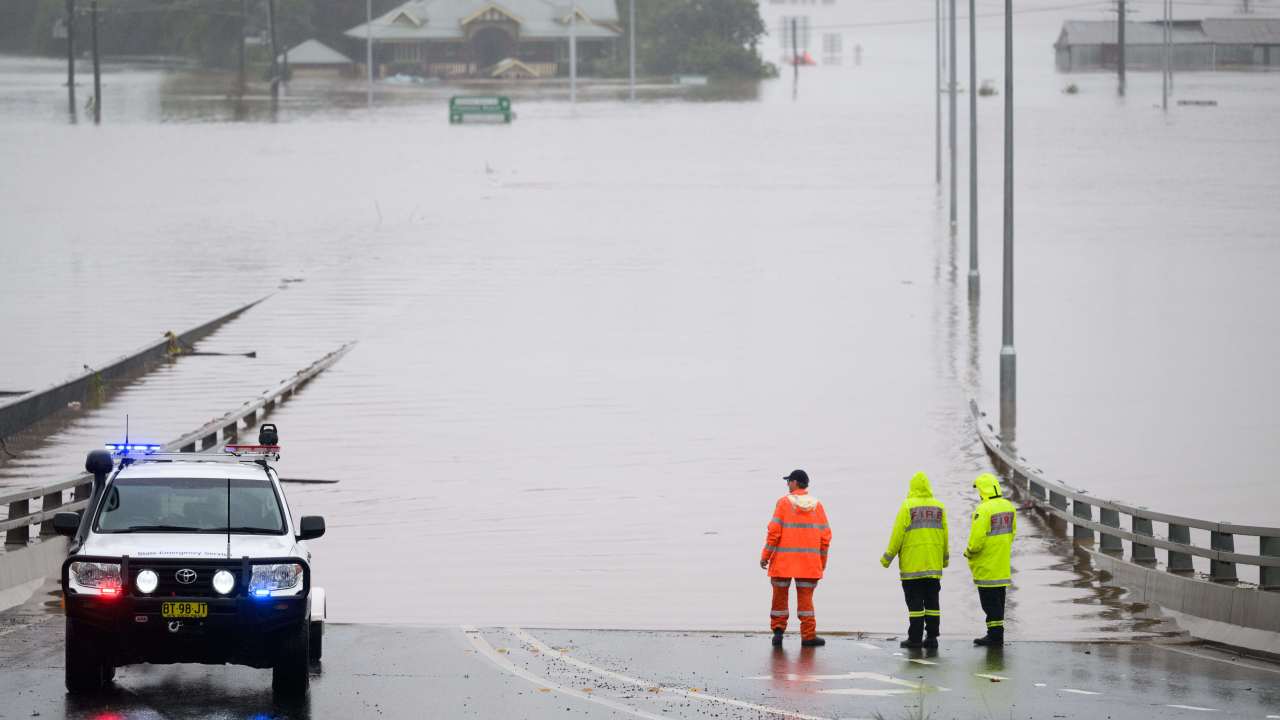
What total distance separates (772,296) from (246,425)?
31495mm

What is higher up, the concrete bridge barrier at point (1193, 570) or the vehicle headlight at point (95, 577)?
the vehicle headlight at point (95, 577)

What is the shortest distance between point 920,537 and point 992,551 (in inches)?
24.7

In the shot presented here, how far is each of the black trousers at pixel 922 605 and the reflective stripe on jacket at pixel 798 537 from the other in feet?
2.58

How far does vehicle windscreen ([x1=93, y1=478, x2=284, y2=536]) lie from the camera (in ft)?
47.2

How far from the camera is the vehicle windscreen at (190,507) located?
14373mm

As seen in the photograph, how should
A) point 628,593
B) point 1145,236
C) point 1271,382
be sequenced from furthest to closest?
point 1145,236 → point 1271,382 → point 628,593

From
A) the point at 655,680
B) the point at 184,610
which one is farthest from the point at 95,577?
the point at 655,680

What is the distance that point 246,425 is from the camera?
33.7 meters

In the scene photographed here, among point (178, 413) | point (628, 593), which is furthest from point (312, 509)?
point (178, 413)

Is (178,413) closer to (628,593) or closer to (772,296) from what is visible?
(628,593)

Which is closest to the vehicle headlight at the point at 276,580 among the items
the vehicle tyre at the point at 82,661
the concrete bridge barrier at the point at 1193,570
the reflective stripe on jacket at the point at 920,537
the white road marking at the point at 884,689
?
the vehicle tyre at the point at 82,661

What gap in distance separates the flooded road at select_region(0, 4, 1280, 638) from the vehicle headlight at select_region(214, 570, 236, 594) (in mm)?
5494

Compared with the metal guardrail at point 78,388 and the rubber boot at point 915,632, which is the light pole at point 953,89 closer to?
the metal guardrail at point 78,388

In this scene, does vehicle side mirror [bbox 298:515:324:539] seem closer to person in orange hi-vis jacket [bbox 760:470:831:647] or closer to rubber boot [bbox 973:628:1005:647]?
person in orange hi-vis jacket [bbox 760:470:831:647]
